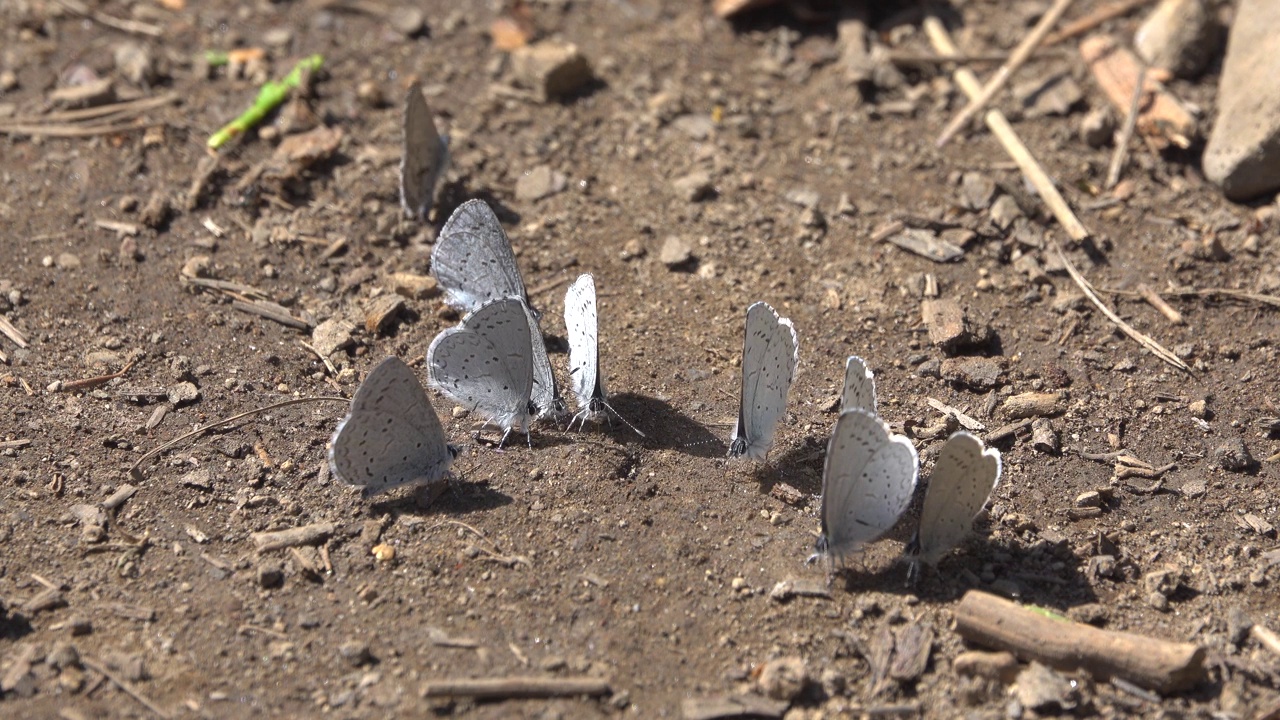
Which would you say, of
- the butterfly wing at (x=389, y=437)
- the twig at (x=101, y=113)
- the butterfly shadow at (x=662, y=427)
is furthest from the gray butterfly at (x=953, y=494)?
the twig at (x=101, y=113)

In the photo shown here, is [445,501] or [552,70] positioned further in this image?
[552,70]

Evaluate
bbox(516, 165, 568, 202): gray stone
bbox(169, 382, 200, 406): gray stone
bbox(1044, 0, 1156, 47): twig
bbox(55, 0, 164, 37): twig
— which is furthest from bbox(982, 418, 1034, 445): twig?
bbox(55, 0, 164, 37): twig

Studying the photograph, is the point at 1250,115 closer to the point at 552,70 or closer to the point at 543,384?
the point at 552,70

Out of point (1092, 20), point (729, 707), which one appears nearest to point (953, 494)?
point (729, 707)

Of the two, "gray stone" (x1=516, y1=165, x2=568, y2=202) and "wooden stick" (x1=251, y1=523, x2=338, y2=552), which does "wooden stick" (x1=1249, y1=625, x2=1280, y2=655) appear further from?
"gray stone" (x1=516, y1=165, x2=568, y2=202)

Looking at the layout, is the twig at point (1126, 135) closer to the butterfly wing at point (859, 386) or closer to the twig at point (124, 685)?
the butterfly wing at point (859, 386)

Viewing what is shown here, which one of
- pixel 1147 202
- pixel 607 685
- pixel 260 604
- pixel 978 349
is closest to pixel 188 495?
pixel 260 604
